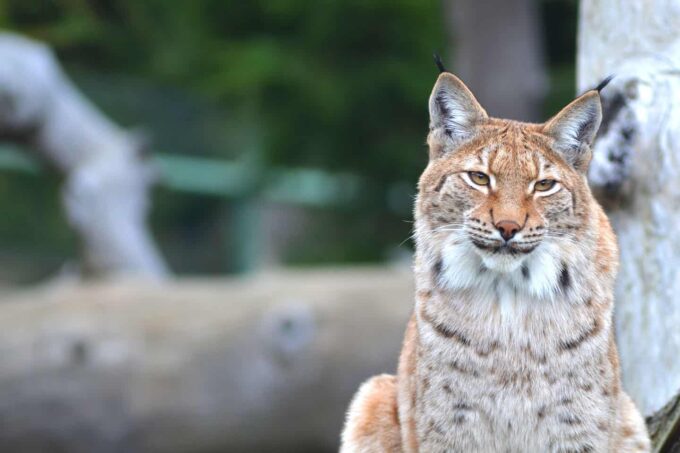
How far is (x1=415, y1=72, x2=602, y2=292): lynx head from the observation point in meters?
3.98

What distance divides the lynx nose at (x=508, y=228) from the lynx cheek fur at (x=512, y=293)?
2 cm

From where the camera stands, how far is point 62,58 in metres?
13.5

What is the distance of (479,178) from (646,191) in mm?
1163

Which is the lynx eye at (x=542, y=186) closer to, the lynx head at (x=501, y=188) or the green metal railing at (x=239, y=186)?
the lynx head at (x=501, y=188)

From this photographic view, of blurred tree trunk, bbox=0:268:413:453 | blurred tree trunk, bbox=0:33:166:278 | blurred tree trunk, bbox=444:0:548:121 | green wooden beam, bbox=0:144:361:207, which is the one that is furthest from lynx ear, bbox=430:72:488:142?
green wooden beam, bbox=0:144:361:207

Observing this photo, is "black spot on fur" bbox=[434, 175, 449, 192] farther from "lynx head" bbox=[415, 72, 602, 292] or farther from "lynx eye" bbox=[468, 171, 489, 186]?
"lynx eye" bbox=[468, 171, 489, 186]

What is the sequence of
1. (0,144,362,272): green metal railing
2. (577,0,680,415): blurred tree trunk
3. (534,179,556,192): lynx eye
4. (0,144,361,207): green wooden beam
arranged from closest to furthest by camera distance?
(534,179,556,192): lynx eye → (577,0,680,415): blurred tree trunk → (0,144,361,207): green wooden beam → (0,144,362,272): green metal railing

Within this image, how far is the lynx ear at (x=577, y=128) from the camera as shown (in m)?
4.11

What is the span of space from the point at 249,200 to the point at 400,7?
341cm

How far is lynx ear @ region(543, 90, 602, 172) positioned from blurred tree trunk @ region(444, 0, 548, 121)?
5.57 meters

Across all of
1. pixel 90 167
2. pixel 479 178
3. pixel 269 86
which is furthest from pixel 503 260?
pixel 90 167

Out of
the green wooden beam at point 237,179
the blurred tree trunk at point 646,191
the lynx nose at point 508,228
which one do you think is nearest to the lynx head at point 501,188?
the lynx nose at point 508,228

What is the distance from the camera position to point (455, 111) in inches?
167

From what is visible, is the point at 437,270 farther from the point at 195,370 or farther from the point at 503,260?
the point at 195,370
